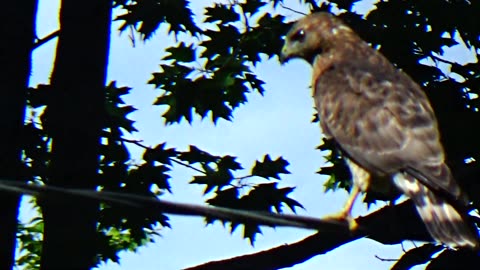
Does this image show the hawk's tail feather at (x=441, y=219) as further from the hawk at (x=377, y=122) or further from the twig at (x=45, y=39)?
the twig at (x=45, y=39)

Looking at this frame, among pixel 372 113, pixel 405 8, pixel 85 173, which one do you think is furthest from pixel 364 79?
pixel 85 173

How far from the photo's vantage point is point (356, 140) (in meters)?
8.29

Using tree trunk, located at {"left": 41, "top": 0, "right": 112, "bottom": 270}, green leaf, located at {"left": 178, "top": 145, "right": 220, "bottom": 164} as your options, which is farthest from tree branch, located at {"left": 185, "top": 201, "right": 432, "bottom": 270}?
green leaf, located at {"left": 178, "top": 145, "right": 220, "bottom": 164}

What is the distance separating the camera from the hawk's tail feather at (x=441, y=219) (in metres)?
7.04

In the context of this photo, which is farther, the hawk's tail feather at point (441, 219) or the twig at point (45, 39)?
the twig at point (45, 39)

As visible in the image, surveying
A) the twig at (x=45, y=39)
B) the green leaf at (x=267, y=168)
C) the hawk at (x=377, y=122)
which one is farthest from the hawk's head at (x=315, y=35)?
the twig at (x=45, y=39)

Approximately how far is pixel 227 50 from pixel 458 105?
1790 millimetres

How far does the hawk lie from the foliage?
0.33 meters

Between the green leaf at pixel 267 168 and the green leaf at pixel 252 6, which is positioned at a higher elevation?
the green leaf at pixel 252 6

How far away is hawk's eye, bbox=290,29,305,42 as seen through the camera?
943 centimetres

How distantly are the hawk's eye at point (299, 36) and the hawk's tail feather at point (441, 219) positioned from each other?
217cm

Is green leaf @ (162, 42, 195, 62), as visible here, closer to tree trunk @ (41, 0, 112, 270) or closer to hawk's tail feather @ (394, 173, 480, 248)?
tree trunk @ (41, 0, 112, 270)

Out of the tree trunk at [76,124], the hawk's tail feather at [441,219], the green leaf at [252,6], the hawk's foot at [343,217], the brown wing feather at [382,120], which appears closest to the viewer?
the hawk's tail feather at [441,219]

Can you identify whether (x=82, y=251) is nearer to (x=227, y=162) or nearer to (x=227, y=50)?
(x=227, y=162)
